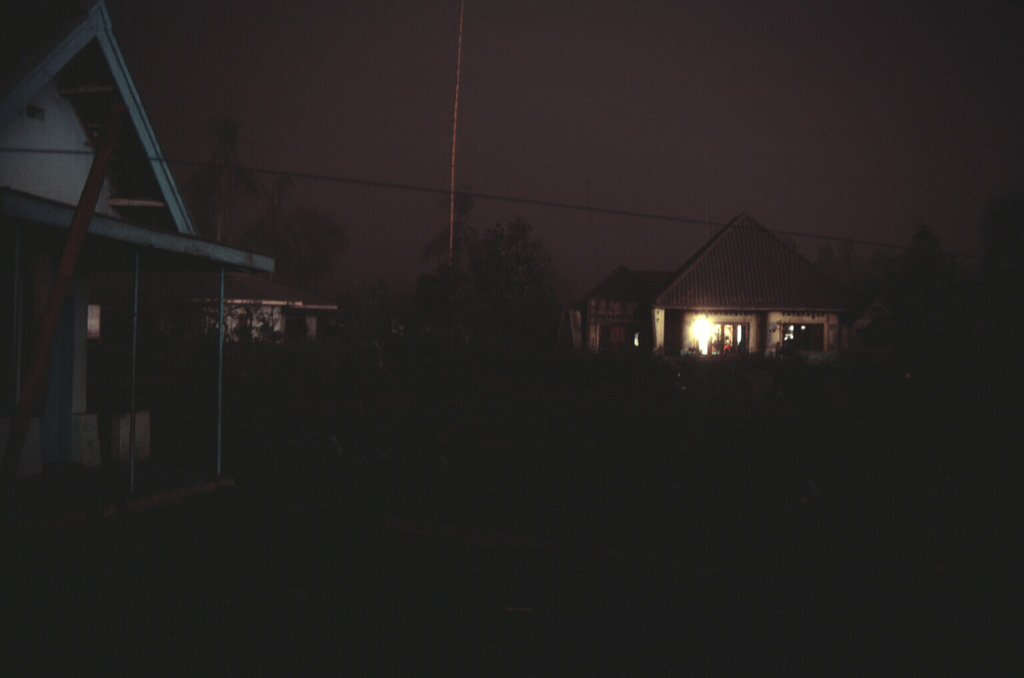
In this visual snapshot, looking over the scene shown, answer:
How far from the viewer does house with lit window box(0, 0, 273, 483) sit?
6.24 meters

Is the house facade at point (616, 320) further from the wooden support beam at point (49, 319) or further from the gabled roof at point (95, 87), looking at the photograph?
the wooden support beam at point (49, 319)

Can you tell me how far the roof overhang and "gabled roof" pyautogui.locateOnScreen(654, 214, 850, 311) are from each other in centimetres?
2366

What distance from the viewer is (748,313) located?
29031mm

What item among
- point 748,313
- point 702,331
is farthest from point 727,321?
point 702,331

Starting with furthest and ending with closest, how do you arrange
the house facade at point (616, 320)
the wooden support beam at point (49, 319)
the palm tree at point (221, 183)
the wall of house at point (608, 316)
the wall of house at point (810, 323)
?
the palm tree at point (221, 183), the wall of house at point (608, 316), the house facade at point (616, 320), the wall of house at point (810, 323), the wooden support beam at point (49, 319)

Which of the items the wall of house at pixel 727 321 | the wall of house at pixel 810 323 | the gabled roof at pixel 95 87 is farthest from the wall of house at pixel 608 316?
the gabled roof at pixel 95 87

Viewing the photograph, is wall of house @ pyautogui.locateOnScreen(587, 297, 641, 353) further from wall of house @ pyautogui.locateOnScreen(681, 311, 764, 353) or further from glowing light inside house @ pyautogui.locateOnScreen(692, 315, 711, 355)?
glowing light inside house @ pyautogui.locateOnScreen(692, 315, 711, 355)

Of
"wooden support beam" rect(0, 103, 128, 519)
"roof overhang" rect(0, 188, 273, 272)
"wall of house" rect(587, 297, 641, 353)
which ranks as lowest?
"wooden support beam" rect(0, 103, 128, 519)

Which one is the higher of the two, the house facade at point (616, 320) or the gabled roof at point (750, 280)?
the gabled roof at point (750, 280)

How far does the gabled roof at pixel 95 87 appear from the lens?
6.96m

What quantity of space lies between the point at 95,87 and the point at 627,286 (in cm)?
2950

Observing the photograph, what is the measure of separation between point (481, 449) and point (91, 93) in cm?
690

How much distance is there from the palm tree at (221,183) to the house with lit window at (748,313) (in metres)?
36.7

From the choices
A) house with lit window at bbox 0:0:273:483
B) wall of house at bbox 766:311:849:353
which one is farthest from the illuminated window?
wall of house at bbox 766:311:849:353
